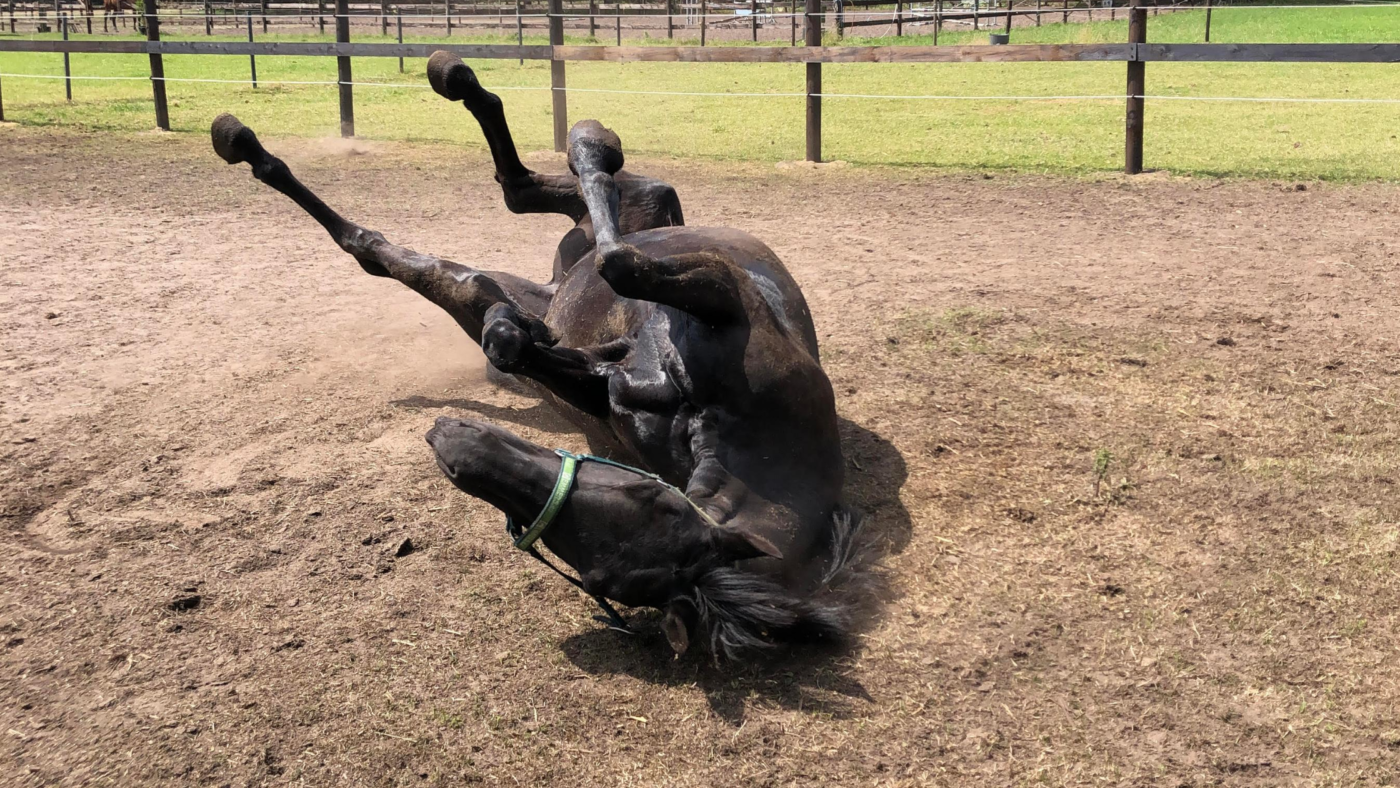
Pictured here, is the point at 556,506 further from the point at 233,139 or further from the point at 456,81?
the point at 233,139

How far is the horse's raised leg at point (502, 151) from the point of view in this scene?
4.96 m

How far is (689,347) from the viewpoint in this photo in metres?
3.17

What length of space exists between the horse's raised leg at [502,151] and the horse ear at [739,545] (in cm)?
287

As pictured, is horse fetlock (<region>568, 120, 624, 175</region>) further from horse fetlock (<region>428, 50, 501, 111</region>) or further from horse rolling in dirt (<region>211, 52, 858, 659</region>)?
horse fetlock (<region>428, 50, 501, 111</region>)

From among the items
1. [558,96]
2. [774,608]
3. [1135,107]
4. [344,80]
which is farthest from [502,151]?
[344,80]

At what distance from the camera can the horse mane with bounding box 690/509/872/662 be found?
2506mm

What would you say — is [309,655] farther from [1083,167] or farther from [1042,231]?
[1083,167]

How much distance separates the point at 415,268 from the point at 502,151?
1.01 m

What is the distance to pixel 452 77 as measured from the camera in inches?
194

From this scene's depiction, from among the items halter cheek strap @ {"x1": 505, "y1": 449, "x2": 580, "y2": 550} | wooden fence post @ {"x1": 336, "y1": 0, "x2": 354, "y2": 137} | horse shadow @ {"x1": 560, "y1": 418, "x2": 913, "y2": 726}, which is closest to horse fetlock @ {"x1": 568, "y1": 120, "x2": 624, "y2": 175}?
horse shadow @ {"x1": 560, "y1": 418, "x2": 913, "y2": 726}

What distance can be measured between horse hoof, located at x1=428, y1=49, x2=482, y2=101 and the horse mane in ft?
9.76

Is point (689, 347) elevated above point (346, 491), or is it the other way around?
point (689, 347)

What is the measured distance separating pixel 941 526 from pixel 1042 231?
468 centimetres

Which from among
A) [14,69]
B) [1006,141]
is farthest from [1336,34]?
[14,69]
